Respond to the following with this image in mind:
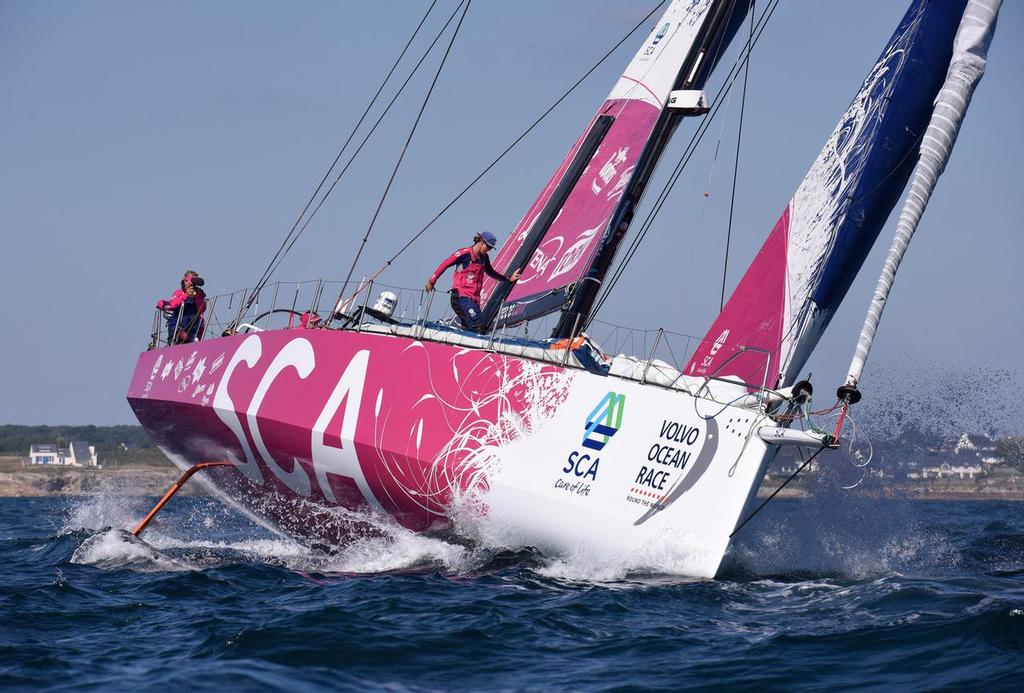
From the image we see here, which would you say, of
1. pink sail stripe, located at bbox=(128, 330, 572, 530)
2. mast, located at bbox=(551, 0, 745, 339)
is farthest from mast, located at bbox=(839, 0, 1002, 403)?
mast, located at bbox=(551, 0, 745, 339)

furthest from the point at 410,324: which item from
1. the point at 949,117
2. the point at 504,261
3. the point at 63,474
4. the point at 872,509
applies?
the point at 63,474

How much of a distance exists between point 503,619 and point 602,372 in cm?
224

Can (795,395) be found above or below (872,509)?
above

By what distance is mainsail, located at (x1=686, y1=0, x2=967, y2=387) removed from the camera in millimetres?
8336

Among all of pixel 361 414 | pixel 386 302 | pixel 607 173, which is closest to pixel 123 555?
pixel 361 414

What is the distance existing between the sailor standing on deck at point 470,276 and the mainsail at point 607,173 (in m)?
0.36

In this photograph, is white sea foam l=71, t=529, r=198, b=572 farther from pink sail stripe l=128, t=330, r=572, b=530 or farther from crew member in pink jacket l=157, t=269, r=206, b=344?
crew member in pink jacket l=157, t=269, r=206, b=344

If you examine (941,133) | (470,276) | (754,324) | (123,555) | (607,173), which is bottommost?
(123,555)

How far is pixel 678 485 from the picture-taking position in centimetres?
738

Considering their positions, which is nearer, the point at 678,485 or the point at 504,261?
the point at 678,485

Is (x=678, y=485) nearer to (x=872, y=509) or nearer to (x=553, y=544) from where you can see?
(x=553, y=544)

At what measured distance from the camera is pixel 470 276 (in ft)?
31.6

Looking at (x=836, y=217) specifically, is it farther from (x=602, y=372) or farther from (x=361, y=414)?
(x=361, y=414)

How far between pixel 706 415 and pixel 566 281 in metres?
2.54
